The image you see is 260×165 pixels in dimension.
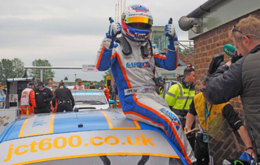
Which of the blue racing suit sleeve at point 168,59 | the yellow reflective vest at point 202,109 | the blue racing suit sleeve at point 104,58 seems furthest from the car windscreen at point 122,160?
→ the yellow reflective vest at point 202,109

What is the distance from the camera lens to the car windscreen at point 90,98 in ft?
32.0

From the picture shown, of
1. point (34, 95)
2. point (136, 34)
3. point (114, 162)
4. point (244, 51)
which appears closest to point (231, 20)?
point (136, 34)

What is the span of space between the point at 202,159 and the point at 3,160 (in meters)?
2.87

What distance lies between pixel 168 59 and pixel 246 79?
1417 millimetres

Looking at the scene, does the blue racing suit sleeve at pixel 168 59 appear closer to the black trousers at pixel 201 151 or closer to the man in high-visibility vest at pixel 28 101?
the black trousers at pixel 201 151

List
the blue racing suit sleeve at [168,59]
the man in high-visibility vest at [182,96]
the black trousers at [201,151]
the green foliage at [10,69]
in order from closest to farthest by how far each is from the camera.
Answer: the blue racing suit sleeve at [168,59] → the black trousers at [201,151] → the man in high-visibility vest at [182,96] → the green foliage at [10,69]

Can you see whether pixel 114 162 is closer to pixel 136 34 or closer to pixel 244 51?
pixel 244 51

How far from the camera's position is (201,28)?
5.38 meters

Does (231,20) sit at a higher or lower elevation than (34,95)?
higher

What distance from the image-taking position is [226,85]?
6.64 ft

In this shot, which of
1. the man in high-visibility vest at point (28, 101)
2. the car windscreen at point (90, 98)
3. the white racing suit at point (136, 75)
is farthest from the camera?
the car windscreen at point (90, 98)

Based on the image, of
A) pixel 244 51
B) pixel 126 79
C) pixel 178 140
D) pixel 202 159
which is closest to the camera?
pixel 244 51

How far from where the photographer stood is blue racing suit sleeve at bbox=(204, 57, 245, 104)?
2.00 metres

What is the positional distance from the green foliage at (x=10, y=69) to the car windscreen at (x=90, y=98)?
300 feet
